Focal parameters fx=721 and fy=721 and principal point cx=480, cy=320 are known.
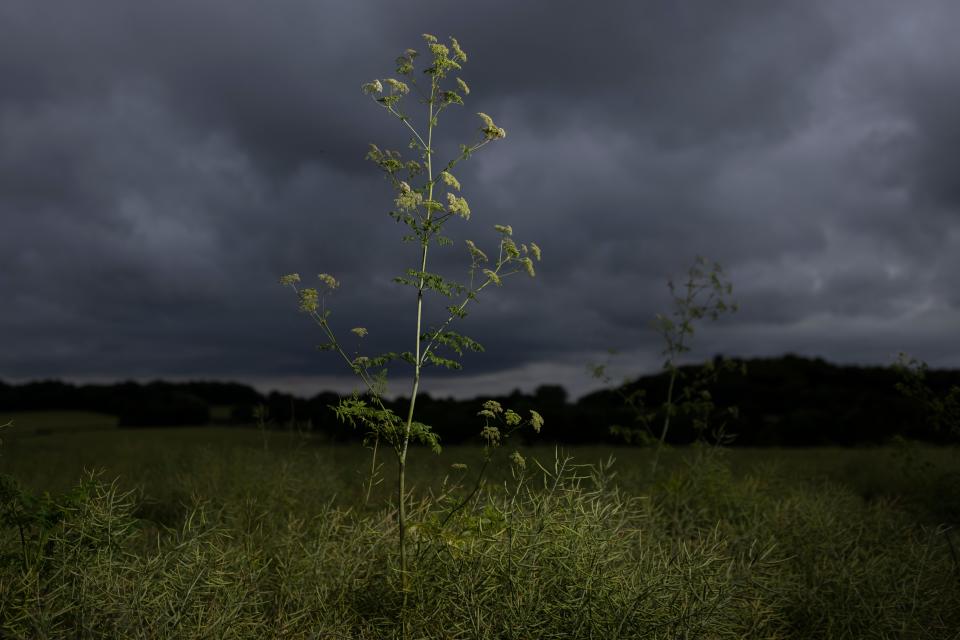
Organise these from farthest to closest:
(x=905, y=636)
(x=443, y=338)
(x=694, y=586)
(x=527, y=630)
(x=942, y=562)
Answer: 1. (x=942, y=562)
2. (x=905, y=636)
3. (x=443, y=338)
4. (x=694, y=586)
5. (x=527, y=630)

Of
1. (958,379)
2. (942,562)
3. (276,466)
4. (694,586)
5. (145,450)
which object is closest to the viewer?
(694,586)

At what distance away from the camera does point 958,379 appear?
76.0 ft

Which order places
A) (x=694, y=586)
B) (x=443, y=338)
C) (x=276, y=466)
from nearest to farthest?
(x=694, y=586), (x=443, y=338), (x=276, y=466)

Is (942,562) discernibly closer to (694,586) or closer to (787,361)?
(694,586)

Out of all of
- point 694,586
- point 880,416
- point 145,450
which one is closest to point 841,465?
point 880,416

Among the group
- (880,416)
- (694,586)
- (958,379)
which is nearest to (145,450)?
(694,586)

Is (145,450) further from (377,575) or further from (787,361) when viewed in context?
(787,361)

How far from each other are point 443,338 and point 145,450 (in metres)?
13.3

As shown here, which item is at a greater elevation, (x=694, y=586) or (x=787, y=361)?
(x=787, y=361)

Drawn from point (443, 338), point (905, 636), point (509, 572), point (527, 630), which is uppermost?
point (443, 338)

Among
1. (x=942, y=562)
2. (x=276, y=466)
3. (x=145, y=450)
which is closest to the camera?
(x=942, y=562)

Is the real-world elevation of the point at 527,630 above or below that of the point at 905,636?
above

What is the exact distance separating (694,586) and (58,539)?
408cm

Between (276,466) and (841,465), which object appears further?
(841,465)
